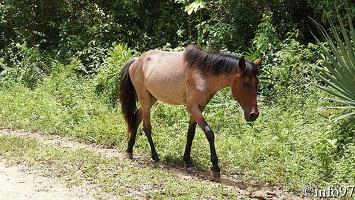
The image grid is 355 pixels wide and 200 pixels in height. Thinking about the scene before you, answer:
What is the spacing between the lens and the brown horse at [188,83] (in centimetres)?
689

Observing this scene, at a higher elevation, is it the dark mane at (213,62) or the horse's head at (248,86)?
the dark mane at (213,62)

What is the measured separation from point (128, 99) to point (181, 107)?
2.01 meters

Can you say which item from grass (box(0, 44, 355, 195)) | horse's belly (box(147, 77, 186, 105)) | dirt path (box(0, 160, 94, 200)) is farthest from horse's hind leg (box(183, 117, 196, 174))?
dirt path (box(0, 160, 94, 200))

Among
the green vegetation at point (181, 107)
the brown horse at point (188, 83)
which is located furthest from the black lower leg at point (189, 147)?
the green vegetation at point (181, 107)

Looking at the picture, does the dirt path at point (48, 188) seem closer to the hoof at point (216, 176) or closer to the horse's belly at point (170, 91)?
the hoof at point (216, 176)

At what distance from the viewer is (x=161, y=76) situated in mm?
7742

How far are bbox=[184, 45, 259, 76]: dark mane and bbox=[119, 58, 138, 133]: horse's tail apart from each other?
1.26 meters

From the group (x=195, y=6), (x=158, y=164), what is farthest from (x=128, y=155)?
(x=195, y=6)

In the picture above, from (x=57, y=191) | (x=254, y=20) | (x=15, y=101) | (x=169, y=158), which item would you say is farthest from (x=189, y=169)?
(x=254, y=20)

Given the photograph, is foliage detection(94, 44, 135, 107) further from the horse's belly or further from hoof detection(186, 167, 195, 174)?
hoof detection(186, 167, 195, 174)

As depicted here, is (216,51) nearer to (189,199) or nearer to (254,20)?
(189,199)

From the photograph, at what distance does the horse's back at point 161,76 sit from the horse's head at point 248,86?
91 centimetres

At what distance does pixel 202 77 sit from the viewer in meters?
7.21

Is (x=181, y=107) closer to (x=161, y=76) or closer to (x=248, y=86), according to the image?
(x=161, y=76)
